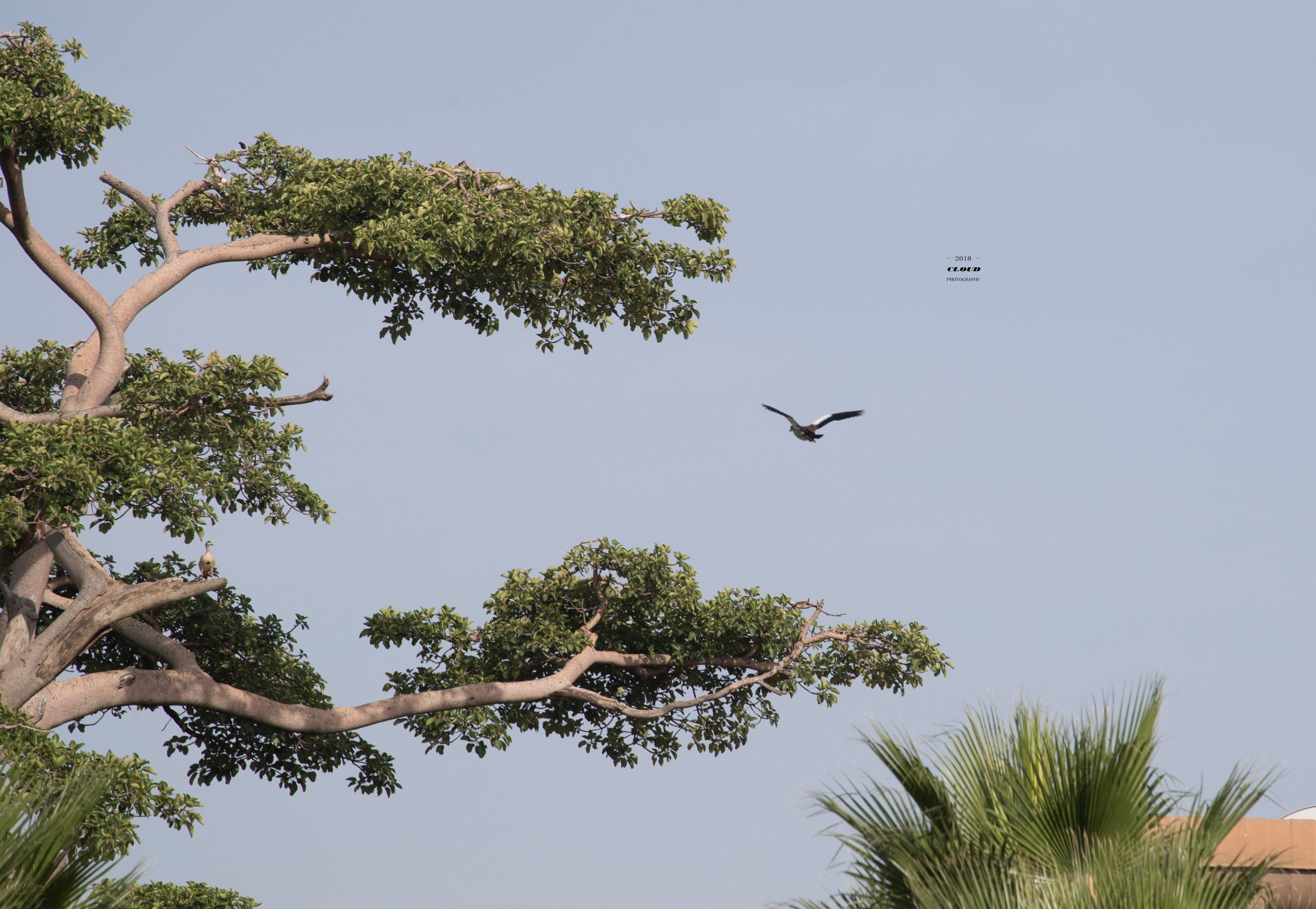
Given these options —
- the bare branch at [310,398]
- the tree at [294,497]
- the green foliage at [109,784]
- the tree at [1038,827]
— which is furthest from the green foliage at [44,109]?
the tree at [1038,827]

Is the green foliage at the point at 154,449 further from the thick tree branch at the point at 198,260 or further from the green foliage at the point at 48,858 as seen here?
the green foliage at the point at 48,858

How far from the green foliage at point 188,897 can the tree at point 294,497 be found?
2117mm

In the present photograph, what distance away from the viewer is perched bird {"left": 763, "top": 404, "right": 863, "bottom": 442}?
16625 mm

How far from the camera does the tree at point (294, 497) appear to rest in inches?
576

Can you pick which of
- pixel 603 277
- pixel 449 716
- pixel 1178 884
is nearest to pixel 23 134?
pixel 603 277

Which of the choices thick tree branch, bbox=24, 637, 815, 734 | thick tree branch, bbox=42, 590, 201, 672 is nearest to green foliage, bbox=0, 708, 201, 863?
thick tree branch, bbox=24, 637, 815, 734

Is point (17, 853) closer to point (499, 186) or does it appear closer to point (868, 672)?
point (499, 186)

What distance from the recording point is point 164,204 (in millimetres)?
18016

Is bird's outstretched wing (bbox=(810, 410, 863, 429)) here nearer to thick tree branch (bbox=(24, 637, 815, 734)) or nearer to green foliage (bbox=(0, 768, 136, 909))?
thick tree branch (bbox=(24, 637, 815, 734))

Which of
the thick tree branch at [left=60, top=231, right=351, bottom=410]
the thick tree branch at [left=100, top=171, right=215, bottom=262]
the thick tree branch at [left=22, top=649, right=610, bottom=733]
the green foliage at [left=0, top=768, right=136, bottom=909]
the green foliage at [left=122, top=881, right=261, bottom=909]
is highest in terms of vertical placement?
the thick tree branch at [left=100, top=171, right=215, bottom=262]

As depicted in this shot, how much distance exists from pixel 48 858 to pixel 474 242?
975 centimetres

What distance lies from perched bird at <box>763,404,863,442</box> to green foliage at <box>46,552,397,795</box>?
6.84 m

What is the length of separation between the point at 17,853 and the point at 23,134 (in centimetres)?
1041

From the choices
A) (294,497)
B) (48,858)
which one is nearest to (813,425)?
(294,497)
